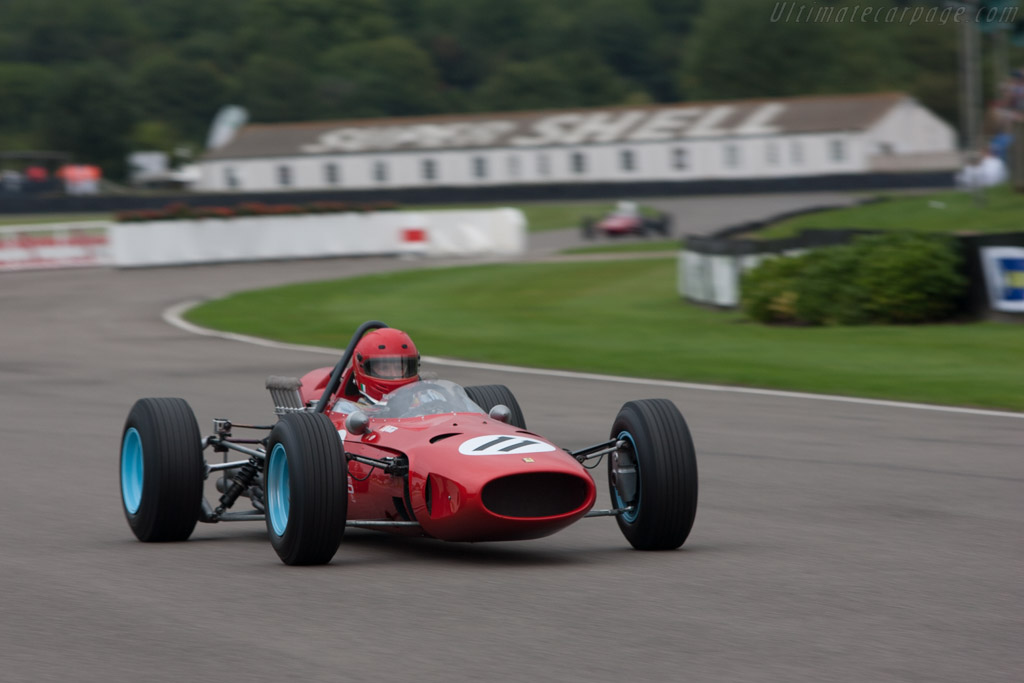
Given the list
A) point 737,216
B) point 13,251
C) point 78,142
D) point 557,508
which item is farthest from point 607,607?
point 78,142

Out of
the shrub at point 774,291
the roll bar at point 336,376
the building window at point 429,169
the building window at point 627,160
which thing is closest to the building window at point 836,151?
the building window at point 627,160

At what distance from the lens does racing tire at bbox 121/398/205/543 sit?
26.2 ft

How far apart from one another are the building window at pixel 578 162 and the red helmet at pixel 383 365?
76.0 meters

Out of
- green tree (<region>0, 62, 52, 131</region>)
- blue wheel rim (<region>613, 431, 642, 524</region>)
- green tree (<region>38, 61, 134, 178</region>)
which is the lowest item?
blue wheel rim (<region>613, 431, 642, 524</region>)

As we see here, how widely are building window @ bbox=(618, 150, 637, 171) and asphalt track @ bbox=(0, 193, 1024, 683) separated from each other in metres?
71.6

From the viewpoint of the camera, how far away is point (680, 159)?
82938 millimetres

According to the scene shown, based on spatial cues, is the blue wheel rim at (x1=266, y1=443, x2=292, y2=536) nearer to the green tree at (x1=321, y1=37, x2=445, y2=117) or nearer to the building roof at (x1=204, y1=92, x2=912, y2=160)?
the building roof at (x1=204, y1=92, x2=912, y2=160)

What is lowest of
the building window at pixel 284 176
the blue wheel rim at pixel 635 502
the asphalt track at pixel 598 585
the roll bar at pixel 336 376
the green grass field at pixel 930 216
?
the asphalt track at pixel 598 585

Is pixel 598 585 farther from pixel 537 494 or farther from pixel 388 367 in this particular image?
pixel 388 367

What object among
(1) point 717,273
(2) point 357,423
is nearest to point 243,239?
(1) point 717,273

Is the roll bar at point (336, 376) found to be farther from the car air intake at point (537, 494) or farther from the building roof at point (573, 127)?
the building roof at point (573, 127)

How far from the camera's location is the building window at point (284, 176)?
88062 millimetres

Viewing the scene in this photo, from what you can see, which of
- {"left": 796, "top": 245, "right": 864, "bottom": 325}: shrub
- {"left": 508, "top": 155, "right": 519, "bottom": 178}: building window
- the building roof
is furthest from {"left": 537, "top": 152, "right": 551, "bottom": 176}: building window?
{"left": 796, "top": 245, "right": 864, "bottom": 325}: shrub

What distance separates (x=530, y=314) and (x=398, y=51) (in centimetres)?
12838
